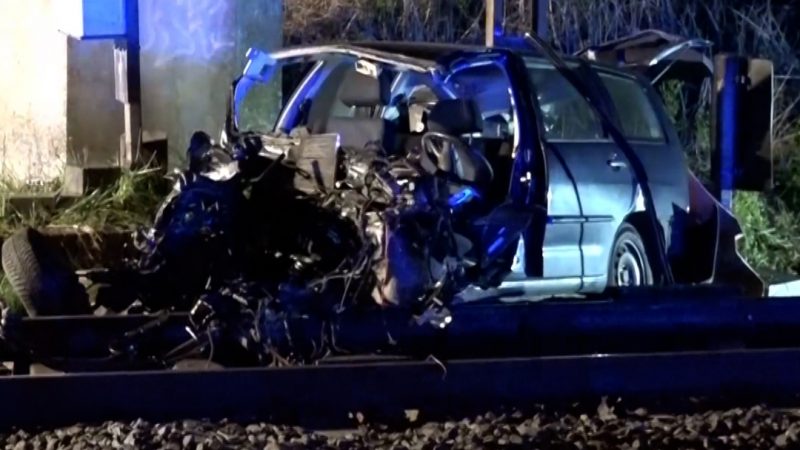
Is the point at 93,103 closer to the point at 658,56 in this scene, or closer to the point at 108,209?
the point at 108,209

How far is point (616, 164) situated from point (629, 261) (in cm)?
63

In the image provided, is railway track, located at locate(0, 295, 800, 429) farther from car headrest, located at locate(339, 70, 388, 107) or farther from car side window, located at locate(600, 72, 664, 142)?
car side window, located at locate(600, 72, 664, 142)

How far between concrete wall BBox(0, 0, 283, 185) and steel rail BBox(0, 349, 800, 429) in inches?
218

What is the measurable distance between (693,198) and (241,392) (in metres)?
4.61

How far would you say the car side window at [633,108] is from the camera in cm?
1027

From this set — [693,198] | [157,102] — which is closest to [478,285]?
[693,198]

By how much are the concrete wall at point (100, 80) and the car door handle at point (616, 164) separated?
3.77m

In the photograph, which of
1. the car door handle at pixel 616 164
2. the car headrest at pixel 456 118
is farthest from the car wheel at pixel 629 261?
the car headrest at pixel 456 118

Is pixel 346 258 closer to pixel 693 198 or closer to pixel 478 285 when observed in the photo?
pixel 478 285

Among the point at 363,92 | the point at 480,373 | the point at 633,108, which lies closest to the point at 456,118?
the point at 363,92

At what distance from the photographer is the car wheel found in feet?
32.4

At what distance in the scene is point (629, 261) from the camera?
10.0 metres

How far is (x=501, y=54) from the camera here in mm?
9281

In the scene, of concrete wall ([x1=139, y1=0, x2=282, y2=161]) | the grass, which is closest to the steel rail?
the grass
